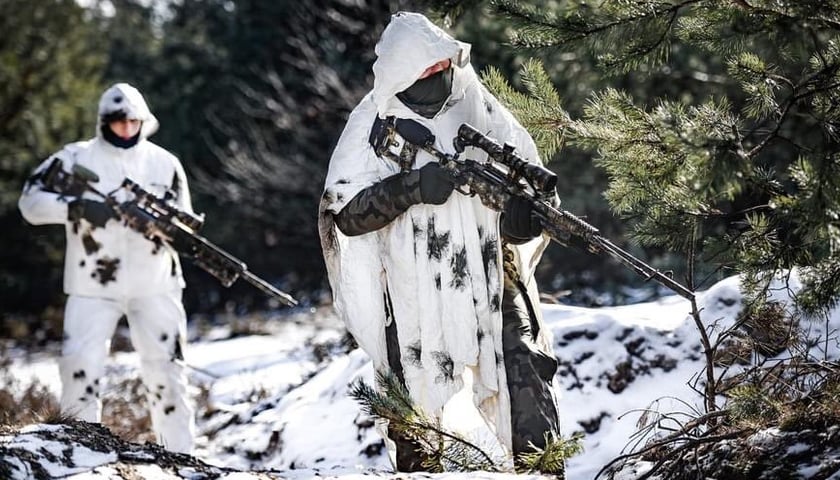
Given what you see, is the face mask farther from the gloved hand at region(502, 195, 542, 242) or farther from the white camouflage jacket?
the gloved hand at region(502, 195, 542, 242)

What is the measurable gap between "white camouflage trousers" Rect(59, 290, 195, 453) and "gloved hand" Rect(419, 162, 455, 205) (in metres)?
2.72

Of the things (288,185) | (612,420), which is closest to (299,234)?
(288,185)

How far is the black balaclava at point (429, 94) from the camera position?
5.42 metres

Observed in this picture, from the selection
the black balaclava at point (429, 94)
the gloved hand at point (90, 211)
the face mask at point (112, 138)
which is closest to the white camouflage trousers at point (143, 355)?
the gloved hand at point (90, 211)

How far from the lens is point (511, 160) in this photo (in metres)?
5.12

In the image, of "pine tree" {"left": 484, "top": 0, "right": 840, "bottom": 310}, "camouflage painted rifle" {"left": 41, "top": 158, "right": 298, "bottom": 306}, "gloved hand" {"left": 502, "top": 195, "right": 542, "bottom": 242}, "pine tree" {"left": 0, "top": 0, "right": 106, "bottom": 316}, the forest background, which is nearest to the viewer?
"pine tree" {"left": 484, "top": 0, "right": 840, "bottom": 310}

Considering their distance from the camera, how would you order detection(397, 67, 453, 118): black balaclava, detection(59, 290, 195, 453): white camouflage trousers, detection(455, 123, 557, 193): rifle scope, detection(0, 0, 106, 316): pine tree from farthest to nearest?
1. detection(0, 0, 106, 316): pine tree
2. detection(59, 290, 195, 453): white camouflage trousers
3. detection(397, 67, 453, 118): black balaclava
4. detection(455, 123, 557, 193): rifle scope

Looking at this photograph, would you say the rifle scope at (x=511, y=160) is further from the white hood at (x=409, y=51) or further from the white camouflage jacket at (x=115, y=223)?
the white camouflage jacket at (x=115, y=223)

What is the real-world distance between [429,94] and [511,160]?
1.79 ft

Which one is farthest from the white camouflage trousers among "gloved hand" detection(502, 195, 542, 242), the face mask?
"gloved hand" detection(502, 195, 542, 242)

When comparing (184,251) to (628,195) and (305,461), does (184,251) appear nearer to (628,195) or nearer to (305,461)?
(305,461)

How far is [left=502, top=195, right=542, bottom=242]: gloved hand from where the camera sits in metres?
5.19

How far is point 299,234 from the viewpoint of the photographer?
50.6ft

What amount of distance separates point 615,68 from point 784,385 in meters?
1.30
